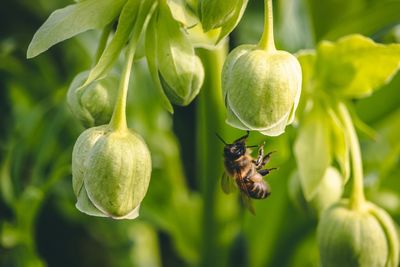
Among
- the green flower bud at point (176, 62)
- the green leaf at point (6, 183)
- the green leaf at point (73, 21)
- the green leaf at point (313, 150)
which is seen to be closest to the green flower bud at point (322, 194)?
the green leaf at point (313, 150)

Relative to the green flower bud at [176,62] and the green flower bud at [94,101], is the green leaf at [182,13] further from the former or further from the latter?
the green flower bud at [94,101]

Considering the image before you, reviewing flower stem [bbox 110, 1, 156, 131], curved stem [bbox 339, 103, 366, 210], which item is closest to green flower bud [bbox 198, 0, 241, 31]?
flower stem [bbox 110, 1, 156, 131]

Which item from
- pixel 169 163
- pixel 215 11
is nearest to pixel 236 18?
pixel 215 11

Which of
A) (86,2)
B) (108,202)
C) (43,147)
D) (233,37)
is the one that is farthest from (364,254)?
(233,37)

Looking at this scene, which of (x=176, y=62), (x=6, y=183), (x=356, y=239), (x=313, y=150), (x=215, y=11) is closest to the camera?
(x=215, y=11)

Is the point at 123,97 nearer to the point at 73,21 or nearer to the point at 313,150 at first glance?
the point at 73,21

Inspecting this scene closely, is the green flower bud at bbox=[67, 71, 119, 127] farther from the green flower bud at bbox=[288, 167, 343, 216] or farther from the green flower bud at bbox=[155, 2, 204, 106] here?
the green flower bud at bbox=[288, 167, 343, 216]
